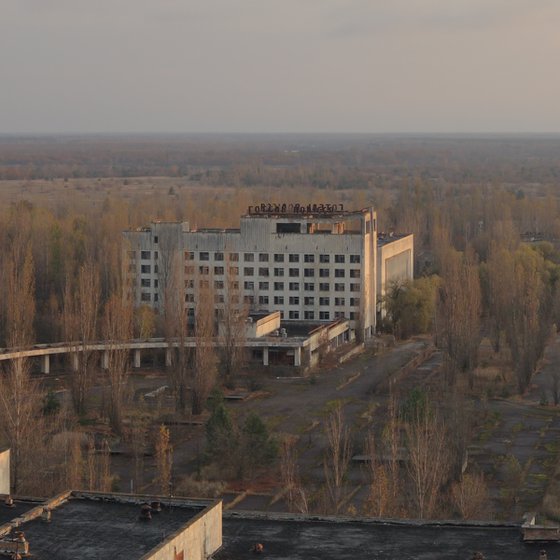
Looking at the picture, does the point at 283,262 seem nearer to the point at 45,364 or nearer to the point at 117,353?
the point at 45,364

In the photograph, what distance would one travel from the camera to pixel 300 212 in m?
58.3

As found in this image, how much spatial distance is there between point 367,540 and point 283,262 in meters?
37.1

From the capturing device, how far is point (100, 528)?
65.4ft

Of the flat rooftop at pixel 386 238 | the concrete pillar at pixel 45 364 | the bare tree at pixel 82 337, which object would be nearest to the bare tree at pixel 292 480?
the bare tree at pixel 82 337

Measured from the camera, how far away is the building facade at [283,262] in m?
56.8

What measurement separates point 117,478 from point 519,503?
9.39 metres

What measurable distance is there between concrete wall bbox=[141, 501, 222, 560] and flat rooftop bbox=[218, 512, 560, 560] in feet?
0.82

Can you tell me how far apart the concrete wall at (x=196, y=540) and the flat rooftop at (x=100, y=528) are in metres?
0.41

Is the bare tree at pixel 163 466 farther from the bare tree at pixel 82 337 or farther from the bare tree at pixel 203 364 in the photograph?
the bare tree at pixel 82 337

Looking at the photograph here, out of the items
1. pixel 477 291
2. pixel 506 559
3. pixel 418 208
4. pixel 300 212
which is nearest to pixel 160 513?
pixel 506 559

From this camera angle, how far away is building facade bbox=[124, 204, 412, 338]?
5681 centimetres

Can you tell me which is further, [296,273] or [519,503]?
[296,273]

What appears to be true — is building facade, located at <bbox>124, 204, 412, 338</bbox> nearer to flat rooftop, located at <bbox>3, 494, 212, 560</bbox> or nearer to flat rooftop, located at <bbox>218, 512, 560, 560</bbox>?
flat rooftop, located at <bbox>218, 512, 560, 560</bbox>

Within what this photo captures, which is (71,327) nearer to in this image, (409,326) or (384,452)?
(384,452)
